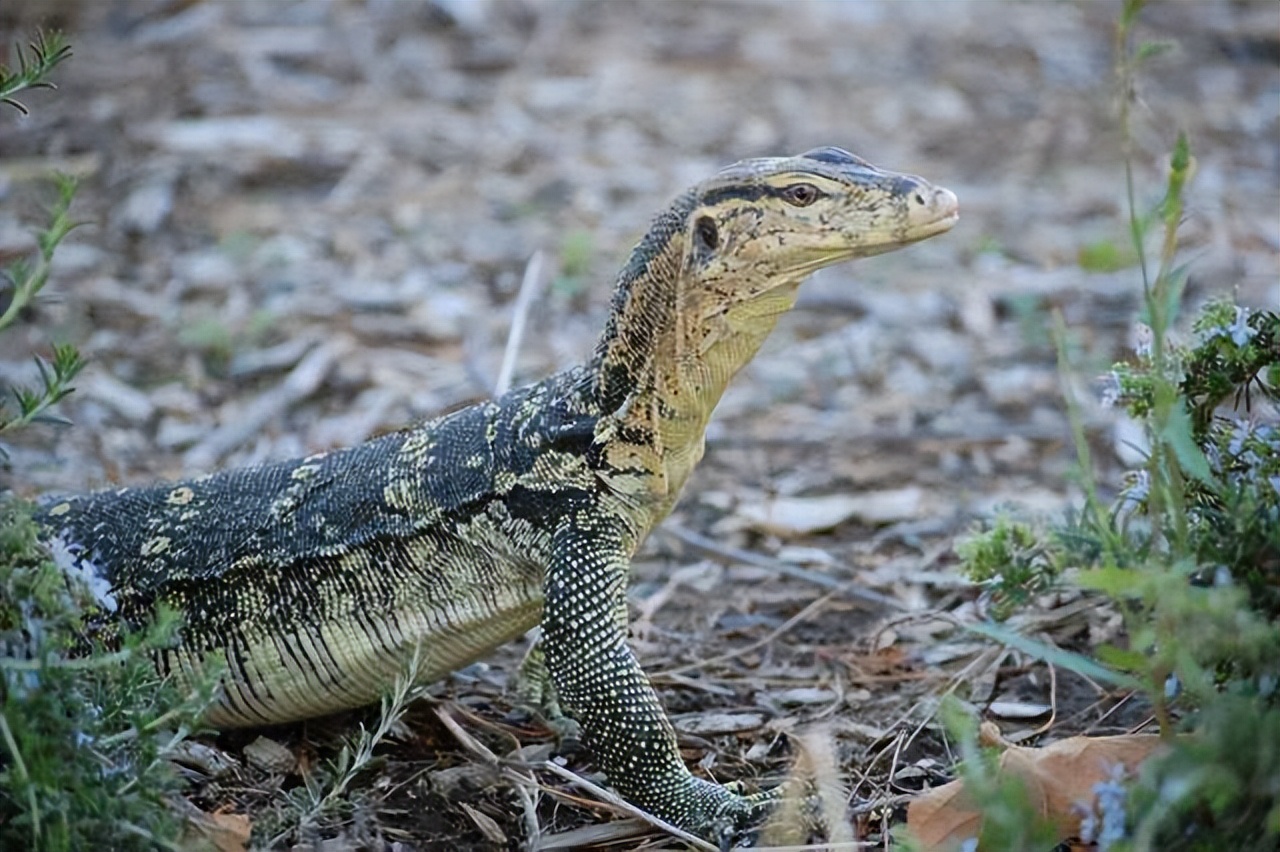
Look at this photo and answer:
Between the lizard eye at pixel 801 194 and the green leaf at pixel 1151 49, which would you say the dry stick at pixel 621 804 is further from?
the green leaf at pixel 1151 49

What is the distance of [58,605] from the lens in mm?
3367

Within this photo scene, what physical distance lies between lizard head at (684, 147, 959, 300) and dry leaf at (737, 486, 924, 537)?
8.04ft

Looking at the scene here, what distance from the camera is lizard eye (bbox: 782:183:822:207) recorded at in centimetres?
421

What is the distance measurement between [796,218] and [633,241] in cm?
548

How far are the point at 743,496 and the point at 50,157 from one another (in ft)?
18.5

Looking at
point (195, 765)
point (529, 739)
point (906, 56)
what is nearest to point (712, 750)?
point (529, 739)

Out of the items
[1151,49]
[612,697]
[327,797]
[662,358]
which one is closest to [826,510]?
[662,358]

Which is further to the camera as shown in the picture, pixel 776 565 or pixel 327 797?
pixel 776 565

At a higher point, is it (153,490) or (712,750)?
(153,490)

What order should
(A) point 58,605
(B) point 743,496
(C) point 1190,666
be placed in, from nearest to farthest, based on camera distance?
(C) point 1190,666 < (A) point 58,605 < (B) point 743,496

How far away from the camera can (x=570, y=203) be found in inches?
408

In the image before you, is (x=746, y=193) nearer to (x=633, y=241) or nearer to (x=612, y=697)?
(x=612, y=697)

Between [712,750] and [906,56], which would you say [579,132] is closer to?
[906,56]

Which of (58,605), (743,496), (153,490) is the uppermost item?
(58,605)
